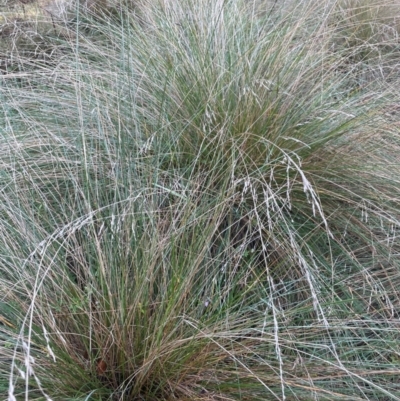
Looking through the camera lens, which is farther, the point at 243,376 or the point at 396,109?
the point at 396,109

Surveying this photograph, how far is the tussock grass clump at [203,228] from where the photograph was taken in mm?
1279

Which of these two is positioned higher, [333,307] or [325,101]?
[325,101]

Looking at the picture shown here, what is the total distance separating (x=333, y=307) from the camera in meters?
1.52

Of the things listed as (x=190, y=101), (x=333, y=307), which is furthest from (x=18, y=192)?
(x=333, y=307)

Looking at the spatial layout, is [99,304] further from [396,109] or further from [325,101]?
[396,109]

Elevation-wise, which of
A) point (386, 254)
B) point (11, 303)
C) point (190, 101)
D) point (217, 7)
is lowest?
point (386, 254)

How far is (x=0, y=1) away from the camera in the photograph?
3.48 m

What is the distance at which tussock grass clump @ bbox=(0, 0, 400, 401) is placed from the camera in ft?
4.20

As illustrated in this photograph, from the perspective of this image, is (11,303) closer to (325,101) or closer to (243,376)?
(243,376)

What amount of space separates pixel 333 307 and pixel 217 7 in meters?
1.54

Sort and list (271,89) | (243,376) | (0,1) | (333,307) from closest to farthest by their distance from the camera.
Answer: (243,376), (333,307), (271,89), (0,1)

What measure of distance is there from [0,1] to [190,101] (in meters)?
2.03

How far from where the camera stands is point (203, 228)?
154 cm

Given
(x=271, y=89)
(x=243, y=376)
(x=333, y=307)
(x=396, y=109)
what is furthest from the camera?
(x=396, y=109)
